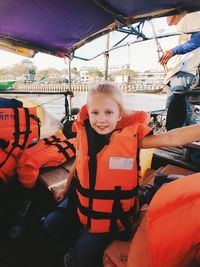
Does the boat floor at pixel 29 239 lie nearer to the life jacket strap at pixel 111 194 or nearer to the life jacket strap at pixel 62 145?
the life jacket strap at pixel 62 145

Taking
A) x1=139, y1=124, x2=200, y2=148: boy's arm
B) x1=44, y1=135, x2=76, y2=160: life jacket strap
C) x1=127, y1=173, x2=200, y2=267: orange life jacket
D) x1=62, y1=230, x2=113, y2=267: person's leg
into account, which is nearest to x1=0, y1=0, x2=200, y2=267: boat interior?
x1=44, y1=135, x2=76, y2=160: life jacket strap

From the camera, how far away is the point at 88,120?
1421 mm

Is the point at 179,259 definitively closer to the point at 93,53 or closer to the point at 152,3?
the point at 152,3

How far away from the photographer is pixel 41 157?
1.84 meters

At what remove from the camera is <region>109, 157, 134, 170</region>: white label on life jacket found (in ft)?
3.88

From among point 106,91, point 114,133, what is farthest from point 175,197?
point 106,91

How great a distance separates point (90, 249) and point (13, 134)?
1.19 m

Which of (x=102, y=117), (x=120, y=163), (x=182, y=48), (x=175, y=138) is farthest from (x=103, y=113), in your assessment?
(x=182, y=48)

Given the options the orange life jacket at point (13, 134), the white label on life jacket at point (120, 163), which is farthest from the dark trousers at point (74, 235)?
the orange life jacket at point (13, 134)

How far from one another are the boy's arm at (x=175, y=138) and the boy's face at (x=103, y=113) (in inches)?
8.8

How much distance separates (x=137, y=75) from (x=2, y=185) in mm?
92497

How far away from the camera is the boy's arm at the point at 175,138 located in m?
1.04

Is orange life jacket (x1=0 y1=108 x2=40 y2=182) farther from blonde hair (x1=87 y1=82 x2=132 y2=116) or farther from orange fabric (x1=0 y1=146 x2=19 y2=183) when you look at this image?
blonde hair (x1=87 y1=82 x2=132 y2=116)

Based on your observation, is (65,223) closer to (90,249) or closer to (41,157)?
(90,249)
